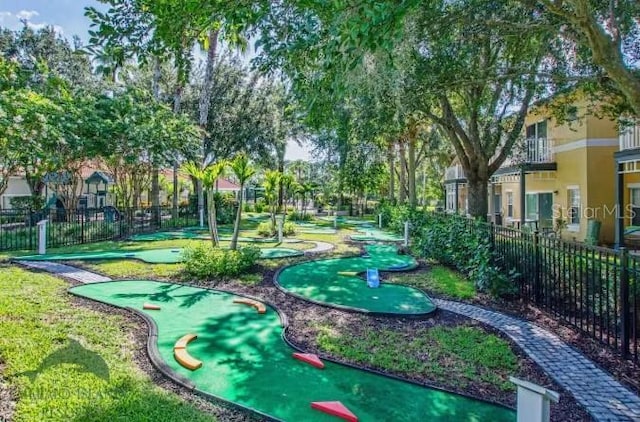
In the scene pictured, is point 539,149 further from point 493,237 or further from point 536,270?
point 536,270

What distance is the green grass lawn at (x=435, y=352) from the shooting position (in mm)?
4414

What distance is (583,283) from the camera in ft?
18.5

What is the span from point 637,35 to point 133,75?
21803 millimetres

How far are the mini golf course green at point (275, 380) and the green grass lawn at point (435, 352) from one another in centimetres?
37

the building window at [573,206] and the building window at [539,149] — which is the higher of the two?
the building window at [539,149]

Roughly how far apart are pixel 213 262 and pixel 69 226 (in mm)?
7971

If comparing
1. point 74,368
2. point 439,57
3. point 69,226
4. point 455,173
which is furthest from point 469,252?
point 455,173

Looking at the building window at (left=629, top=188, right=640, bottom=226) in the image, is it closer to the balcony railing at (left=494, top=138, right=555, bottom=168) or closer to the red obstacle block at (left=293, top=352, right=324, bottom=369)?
the balcony railing at (left=494, top=138, right=555, bottom=168)

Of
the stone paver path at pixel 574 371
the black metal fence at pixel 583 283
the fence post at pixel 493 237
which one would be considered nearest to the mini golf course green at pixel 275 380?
the stone paver path at pixel 574 371

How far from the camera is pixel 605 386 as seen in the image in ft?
13.7

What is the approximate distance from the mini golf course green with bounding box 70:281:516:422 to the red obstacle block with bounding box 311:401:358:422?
0.05 meters

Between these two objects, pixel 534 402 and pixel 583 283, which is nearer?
pixel 534 402

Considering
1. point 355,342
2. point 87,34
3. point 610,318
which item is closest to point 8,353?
point 87,34

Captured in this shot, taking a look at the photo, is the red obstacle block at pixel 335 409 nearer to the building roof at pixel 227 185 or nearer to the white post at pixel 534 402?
the white post at pixel 534 402
